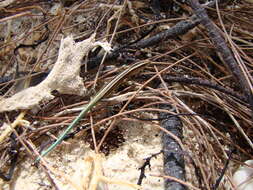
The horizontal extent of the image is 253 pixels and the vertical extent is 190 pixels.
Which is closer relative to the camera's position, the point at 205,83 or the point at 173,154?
the point at 173,154

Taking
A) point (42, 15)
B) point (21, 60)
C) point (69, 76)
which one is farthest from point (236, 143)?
point (42, 15)

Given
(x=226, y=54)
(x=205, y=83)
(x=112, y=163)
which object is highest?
(x=226, y=54)

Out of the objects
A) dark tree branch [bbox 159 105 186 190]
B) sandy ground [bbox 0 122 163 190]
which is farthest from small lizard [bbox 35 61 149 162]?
dark tree branch [bbox 159 105 186 190]

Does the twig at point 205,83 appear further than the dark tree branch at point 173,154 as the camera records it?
Yes

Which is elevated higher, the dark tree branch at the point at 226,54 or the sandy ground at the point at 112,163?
the dark tree branch at the point at 226,54

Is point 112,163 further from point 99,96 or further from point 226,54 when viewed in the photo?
point 226,54

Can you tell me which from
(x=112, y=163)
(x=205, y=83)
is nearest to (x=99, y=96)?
(x=112, y=163)

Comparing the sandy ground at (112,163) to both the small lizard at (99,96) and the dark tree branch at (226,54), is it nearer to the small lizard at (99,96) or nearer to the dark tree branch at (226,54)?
the small lizard at (99,96)

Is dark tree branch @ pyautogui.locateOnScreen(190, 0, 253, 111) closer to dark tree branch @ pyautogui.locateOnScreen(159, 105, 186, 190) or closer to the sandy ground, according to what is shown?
dark tree branch @ pyautogui.locateOnScreen(159, 105, 186, 190)

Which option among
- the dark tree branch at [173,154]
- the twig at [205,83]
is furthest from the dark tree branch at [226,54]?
the dark tree branch at [173,154]

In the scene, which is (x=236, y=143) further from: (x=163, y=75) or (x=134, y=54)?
(x=134, y=54)
